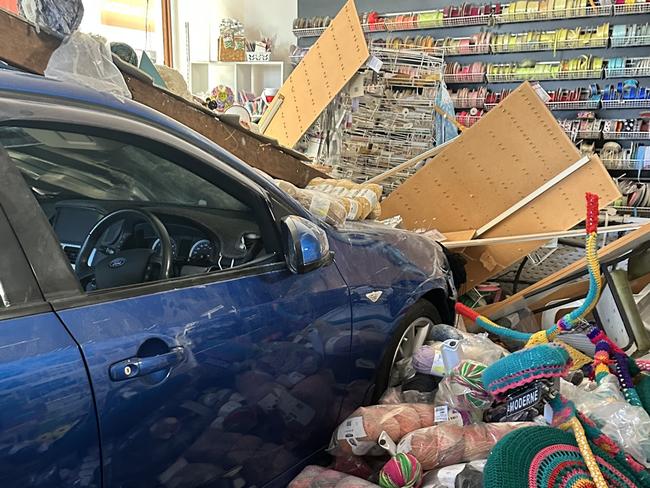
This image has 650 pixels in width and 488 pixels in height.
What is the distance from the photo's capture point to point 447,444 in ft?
5.98

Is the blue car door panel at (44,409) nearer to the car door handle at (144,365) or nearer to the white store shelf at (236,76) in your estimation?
the car door handle at (144,365)

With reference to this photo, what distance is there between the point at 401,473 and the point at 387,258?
79 centimetres

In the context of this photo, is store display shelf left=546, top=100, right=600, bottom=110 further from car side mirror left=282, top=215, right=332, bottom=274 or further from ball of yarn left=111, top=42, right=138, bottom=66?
car side mirror left=282, top=215, right=332, bottom=274

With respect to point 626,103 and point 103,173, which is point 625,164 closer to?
point 626,103

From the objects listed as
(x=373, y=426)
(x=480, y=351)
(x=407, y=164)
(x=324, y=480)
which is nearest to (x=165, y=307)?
(x=324, y=480)

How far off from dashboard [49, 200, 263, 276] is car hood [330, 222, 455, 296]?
1.07ft

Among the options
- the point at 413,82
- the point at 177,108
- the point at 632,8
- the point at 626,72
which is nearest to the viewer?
the point at 177,108

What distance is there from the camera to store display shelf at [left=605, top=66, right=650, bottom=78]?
519 cm

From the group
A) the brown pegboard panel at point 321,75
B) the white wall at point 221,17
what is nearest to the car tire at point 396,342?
the brown pegboard panel at point 321,75

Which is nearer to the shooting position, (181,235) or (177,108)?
(181,235)

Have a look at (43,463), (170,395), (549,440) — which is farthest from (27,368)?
(549,440)

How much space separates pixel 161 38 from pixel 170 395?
7592 mm

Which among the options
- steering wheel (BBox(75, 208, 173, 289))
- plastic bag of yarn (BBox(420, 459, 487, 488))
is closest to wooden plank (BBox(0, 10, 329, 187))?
steering wheel (BBox(75, 208, 173, 289))

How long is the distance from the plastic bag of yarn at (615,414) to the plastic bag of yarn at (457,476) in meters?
0.42
